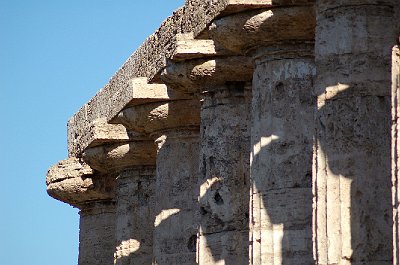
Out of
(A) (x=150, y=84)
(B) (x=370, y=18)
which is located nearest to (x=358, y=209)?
(B) (x=370, y=18)

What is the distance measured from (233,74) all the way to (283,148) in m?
2.34

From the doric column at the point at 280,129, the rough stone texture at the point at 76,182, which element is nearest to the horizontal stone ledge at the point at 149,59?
the doric column at the point at 280,129

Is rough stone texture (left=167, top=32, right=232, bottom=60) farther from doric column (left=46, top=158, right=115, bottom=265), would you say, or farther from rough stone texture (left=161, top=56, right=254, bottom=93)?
doric column (left=46, top=158, right=115, bottom=265)

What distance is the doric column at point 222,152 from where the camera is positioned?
78.6ft

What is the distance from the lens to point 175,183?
90.3 ft

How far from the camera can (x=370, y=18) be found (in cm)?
1989

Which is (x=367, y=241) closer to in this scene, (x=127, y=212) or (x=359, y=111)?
(x=359, y=111)

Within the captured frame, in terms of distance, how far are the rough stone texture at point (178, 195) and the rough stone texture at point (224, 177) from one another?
275cm


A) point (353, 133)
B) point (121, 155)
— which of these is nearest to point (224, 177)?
point (353, 133)

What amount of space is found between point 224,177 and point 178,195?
3333 mm

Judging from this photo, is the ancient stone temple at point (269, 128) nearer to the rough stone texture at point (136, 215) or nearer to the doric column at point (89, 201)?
the rough stone texture at point (136, 215)

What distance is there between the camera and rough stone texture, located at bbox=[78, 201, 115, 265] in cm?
3500

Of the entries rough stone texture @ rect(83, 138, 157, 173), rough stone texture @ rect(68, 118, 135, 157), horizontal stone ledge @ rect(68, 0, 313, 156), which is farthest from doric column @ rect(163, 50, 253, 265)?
rough stone texture @ rect(68, 118, 135, 157)

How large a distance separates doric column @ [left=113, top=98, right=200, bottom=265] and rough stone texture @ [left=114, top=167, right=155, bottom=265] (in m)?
2.97
